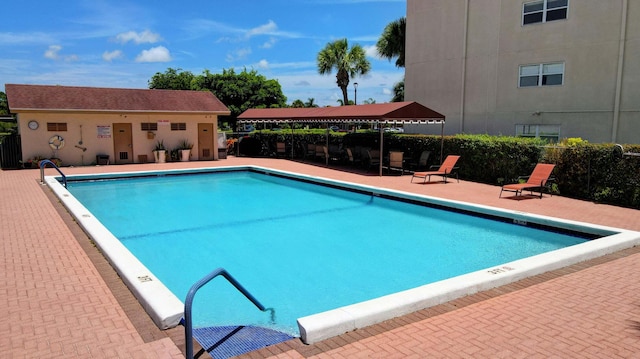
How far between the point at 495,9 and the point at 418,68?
185 inches

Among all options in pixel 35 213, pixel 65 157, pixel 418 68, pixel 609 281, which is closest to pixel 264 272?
pixel 609 281

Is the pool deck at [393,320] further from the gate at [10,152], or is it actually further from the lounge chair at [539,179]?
the gate at [10,152]

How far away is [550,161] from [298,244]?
26.7 feet

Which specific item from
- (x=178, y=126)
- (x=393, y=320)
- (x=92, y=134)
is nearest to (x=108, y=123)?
(x=92, y=134)

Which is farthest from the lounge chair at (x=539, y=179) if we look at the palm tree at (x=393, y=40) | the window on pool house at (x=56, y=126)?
the palm tree at (x=393, y=40)

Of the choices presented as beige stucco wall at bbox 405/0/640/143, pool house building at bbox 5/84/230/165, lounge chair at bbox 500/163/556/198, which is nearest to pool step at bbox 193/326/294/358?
lounge chair at bbox 500/163/556/198

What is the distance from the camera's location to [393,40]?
31.1 m

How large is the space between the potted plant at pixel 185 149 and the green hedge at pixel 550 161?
10.00 m

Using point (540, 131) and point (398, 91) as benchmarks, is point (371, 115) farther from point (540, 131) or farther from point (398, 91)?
point (398, 91)

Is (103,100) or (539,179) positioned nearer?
(539,179)

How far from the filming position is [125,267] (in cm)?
615

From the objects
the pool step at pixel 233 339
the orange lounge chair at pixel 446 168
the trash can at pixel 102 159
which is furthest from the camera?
the trash can at pixel 102 159

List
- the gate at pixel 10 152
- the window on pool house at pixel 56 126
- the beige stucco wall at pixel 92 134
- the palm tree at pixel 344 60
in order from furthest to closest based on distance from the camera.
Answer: the palm tree at pixel 344 60
the window on pool house at pixel 56 126
the beige stucco wall at pixel 92 134
the gate at pixel 10 152

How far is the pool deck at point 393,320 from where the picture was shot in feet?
13.4
